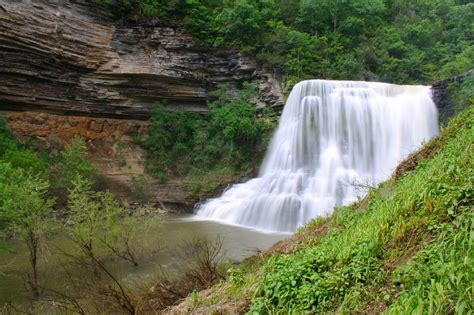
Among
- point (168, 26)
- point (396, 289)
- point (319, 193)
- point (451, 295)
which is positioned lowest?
point (319, 193)

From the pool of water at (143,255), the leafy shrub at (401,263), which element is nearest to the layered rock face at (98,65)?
the pool of water at (143,255)

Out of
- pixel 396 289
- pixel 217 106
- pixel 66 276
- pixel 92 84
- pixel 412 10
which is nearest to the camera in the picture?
pixel 396 289

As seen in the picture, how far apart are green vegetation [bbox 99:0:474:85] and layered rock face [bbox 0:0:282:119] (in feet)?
4.03

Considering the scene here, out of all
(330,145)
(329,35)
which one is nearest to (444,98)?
(330,145)

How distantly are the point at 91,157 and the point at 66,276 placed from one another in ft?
45.2

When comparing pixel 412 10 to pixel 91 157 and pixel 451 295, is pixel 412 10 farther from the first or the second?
pixel 451 295

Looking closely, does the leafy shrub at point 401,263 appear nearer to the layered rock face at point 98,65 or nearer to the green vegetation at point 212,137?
the green vegetation at point 212,137

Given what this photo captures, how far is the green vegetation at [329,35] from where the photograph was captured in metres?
23.6

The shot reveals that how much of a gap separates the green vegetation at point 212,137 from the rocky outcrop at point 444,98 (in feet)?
31.0

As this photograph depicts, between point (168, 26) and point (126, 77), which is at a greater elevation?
point (168, 26)

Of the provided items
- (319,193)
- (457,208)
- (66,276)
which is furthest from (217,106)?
(457,208)

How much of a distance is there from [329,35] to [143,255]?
22.3 metres

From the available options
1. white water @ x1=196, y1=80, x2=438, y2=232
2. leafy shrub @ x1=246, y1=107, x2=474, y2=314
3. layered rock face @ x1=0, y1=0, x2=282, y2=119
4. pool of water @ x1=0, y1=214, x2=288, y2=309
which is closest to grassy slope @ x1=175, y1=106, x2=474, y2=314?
leafy shrub @ x1=246, y1=107, x2=474, y2=314

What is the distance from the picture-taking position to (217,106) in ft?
78.1
